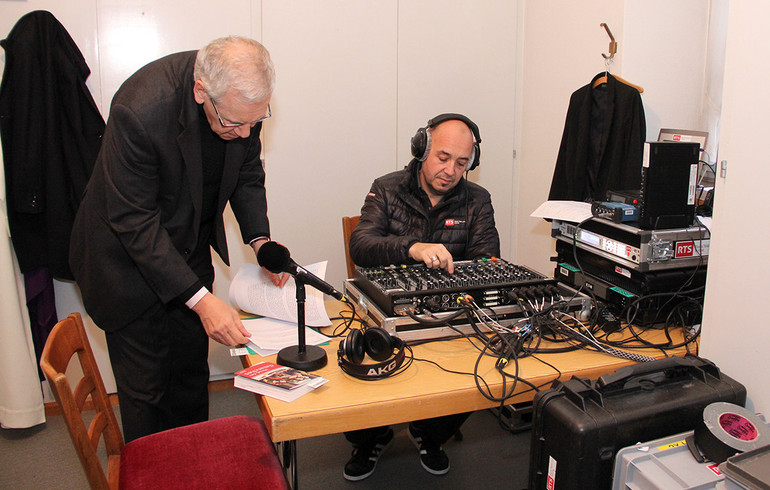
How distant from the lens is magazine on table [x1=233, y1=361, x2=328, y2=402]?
1188 mm

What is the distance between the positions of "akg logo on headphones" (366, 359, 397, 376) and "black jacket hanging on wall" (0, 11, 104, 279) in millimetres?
1891

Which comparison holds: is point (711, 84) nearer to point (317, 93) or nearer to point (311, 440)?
point (317, 93)

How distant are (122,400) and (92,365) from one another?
29 cm

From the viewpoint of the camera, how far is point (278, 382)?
1218 millimetres

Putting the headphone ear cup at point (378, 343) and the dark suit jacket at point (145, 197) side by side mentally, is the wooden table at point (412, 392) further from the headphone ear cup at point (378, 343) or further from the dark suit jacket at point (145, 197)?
the dark suit jacket at point (145, 197)

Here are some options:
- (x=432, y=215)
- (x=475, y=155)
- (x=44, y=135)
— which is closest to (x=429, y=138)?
(x=475, y=155)

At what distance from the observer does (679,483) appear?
3.26 ft

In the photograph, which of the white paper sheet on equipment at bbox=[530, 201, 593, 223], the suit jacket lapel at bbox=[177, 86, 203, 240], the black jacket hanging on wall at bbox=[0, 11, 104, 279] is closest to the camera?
the suit jacket lapel at bbox=[177, 86, 203, 240]

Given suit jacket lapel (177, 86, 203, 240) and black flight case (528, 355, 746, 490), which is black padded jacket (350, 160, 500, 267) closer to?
suit jacket lapel (177, 86, 203, 240)

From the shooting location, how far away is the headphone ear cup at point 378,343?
130 cm

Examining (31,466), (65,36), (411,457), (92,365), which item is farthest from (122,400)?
(65,36)

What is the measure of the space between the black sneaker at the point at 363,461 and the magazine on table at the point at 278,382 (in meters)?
1.07

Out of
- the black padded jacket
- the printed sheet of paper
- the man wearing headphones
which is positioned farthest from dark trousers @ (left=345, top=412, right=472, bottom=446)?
the printed sheet of paper

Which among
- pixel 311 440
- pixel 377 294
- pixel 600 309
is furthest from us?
pixel 311 440
